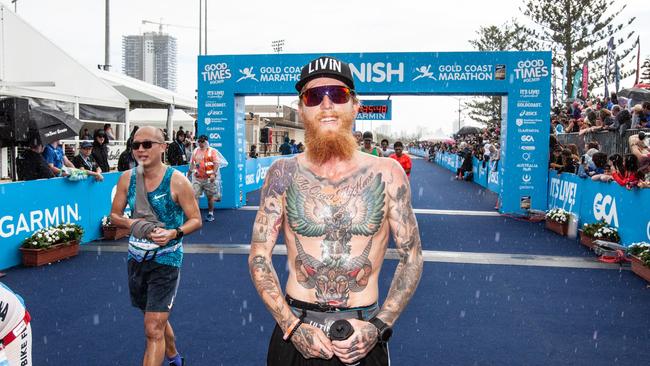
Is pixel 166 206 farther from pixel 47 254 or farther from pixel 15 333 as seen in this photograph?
pixel 47 254

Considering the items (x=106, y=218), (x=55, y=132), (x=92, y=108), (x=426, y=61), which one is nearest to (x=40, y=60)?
(x=92, y=108)

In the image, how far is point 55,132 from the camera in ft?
30.9

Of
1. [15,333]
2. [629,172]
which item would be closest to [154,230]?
[15,333]

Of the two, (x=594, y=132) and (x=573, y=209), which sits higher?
(x=594, y=132)

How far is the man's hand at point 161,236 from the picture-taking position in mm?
3545

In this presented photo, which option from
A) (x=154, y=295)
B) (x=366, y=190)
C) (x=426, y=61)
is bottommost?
(x=154, y=295)

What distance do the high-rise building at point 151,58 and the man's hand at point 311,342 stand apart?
90.6 m

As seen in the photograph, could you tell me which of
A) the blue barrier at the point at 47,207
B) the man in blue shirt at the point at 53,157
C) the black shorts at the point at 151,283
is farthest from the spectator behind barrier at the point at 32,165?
the black shorts at the point at 151,283

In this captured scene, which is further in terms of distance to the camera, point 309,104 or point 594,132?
point 594,132

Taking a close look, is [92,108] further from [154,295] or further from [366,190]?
[366,190]

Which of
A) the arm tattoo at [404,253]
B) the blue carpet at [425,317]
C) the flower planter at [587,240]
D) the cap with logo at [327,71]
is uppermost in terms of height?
the cap with logo at [327,71]

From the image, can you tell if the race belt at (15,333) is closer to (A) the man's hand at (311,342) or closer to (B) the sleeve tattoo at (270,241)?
(B) the sleeve tattoo at (270,241)

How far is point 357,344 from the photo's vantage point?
1.92m

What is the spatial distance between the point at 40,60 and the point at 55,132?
20.7 ft
